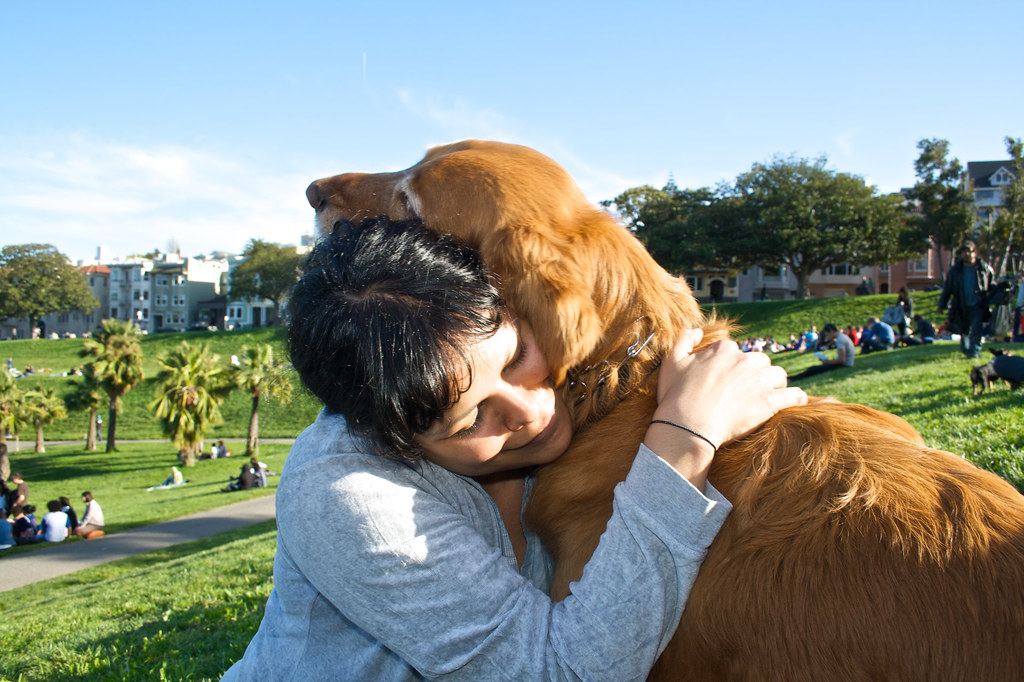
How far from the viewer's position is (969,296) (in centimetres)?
1337

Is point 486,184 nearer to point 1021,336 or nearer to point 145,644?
point 145,644

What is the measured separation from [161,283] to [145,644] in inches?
4739

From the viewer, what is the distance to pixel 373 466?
1.60 meters

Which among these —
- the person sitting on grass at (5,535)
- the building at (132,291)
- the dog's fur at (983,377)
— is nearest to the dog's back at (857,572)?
the dog's fur at (983,377)

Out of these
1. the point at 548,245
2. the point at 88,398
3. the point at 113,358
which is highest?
the point at 548,245

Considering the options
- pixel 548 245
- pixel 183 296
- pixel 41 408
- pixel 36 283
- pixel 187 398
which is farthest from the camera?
pixel 183 296

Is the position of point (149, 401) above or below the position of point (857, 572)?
below

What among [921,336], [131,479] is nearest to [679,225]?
[921,336]

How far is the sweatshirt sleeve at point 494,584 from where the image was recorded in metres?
1.46

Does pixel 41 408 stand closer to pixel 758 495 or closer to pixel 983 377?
pixel 983 377

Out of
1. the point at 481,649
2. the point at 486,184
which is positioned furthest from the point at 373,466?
the point at 486,184

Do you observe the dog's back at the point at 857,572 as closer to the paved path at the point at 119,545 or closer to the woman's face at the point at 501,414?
the woman's face at the point at 501,414

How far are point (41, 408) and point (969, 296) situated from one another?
46.8 meters

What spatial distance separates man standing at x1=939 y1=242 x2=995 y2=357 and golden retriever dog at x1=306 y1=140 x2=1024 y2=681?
13.9m
